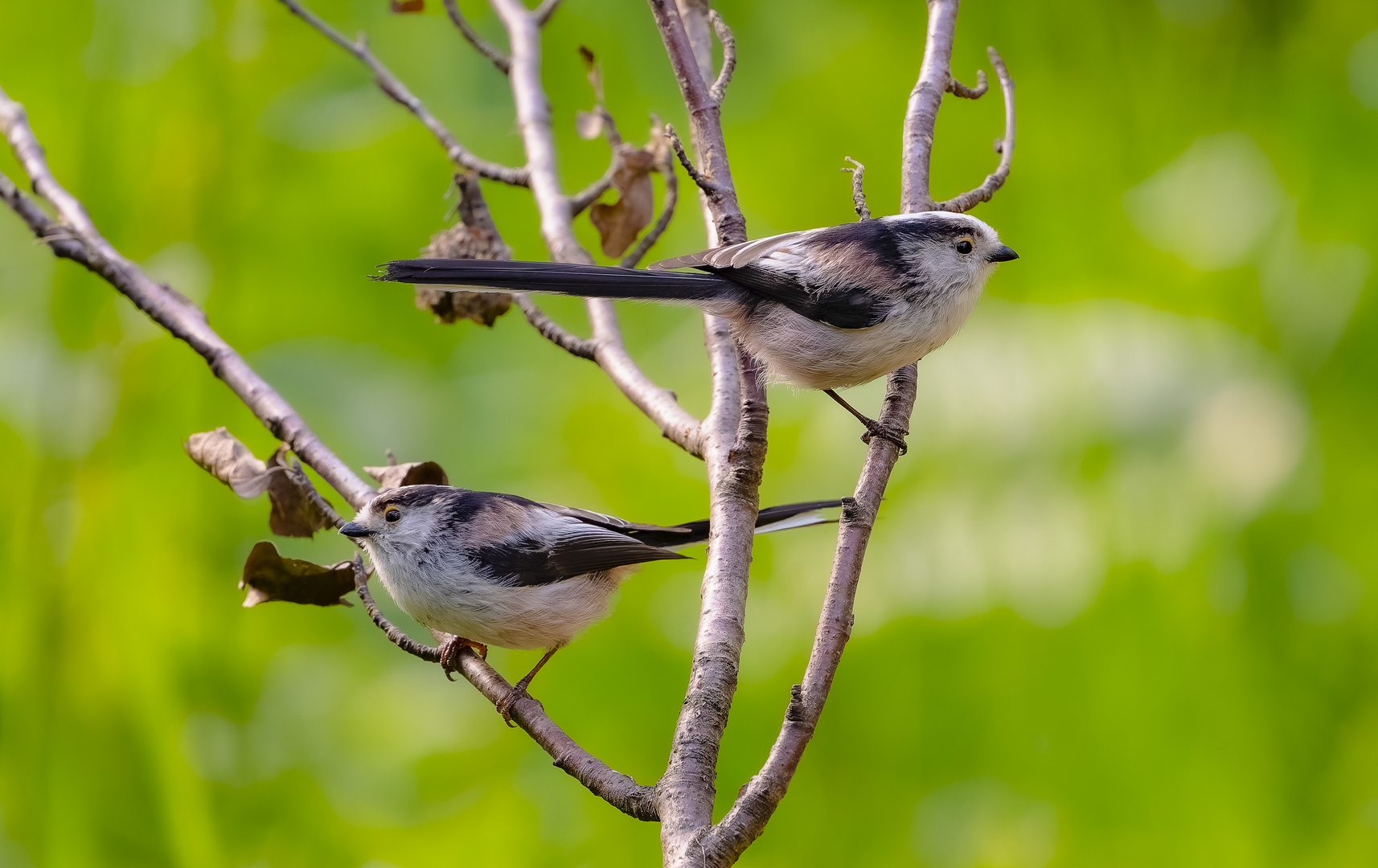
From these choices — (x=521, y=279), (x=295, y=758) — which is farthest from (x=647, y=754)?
(x=521, y=279)

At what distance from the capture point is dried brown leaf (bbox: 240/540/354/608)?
4.01 feet

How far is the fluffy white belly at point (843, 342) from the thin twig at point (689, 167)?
0.58 ft

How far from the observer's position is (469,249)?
149 centimetres

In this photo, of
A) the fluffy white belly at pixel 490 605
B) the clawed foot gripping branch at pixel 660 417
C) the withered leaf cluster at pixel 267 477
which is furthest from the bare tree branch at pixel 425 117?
the fluffy white belly at pixel 490 605

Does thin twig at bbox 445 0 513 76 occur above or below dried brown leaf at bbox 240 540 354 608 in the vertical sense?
above

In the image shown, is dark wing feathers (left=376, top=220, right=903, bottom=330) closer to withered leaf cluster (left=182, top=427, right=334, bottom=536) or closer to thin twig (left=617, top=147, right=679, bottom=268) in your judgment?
thin twig (left=617, top=147, right=679, bottom=268)

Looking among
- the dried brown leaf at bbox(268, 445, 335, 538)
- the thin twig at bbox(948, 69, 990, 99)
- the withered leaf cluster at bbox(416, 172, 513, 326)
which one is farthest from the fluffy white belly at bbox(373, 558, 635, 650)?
the thin twig at bbox(948, 69, 990, 99)

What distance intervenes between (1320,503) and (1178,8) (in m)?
0.99

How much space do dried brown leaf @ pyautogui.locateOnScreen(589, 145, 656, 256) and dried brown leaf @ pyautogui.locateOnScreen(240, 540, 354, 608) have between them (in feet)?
2.13

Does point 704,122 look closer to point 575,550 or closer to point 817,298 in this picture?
point 817,298

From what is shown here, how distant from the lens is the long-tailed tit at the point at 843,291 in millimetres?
1096

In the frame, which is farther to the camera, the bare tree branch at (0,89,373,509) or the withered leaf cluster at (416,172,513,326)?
the withered leaf cluster at (416,172,513,326)

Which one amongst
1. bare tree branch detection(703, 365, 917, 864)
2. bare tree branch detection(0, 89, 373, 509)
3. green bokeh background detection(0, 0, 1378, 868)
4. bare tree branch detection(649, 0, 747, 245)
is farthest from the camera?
green bokeh background detection(0, 0, 1378, 868)

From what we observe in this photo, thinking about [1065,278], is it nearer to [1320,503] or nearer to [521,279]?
[1320,503]
